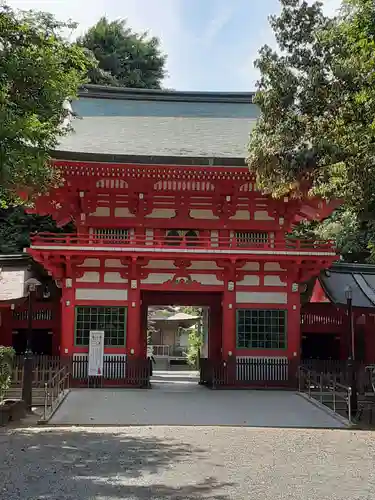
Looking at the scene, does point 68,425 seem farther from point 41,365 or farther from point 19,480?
point 41,365

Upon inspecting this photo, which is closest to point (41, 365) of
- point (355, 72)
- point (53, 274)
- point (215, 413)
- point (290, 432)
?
point (53, 274)

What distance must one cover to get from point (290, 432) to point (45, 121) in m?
7.64

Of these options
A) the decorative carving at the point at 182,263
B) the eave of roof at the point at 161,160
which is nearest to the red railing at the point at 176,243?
the decorative carving at the point at 182,263

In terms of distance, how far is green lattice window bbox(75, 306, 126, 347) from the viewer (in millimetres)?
19000

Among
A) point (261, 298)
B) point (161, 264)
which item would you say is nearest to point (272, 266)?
point (261, 298)

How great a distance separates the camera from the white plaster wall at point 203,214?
1988 centimetres

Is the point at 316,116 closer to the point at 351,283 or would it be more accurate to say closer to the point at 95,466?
the point at 95,466

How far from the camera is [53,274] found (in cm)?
1917

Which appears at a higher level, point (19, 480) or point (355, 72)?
point (355, 72)

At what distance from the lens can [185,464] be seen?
8305 mm

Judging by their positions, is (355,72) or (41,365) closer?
(355,72)

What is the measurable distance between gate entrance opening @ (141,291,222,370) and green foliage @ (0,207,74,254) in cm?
695

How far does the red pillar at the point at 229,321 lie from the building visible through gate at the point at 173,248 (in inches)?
1.3

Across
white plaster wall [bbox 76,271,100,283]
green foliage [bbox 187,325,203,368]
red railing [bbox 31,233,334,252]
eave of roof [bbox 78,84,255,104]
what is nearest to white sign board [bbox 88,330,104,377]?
white plaster wall [bbox 76,271,100,283]
